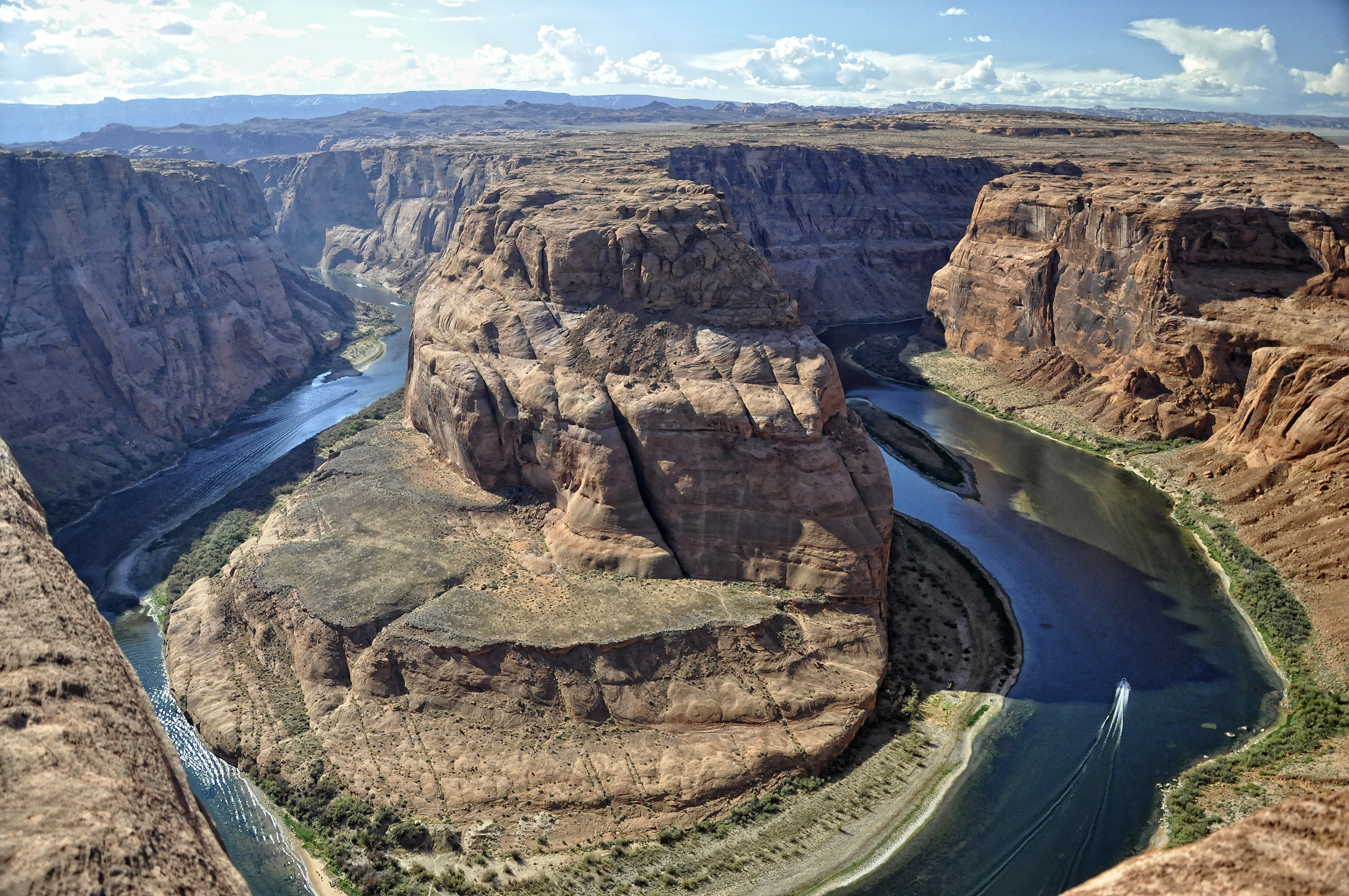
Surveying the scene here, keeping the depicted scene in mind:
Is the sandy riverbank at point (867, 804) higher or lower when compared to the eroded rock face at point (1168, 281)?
lower

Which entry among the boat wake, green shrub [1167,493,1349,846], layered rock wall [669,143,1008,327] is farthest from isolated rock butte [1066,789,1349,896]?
layered rock wall [669,143,1008,327]

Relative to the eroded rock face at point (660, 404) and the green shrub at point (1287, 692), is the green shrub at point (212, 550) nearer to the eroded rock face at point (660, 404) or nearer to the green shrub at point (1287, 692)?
the eroded rock face at point (660, 404)

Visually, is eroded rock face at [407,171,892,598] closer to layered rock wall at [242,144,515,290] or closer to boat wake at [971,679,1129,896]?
boat wake at [971,679,1129,896]

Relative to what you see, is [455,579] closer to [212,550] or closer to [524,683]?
[524,683]

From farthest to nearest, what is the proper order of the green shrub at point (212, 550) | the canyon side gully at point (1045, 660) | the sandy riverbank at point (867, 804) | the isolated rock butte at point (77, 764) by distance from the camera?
the green shrub at point (212, 550)
the canyon side gully at point (1045, 660)
the sandy riverbank at point (867, 804)
the isolated rock butte at point (77, 764)

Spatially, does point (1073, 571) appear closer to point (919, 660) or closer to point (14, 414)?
point (919, 660)

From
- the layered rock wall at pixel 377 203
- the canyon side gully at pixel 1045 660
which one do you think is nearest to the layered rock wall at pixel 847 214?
the layered rock wall at pixel 377 203

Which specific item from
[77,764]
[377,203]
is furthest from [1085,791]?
[377,203]

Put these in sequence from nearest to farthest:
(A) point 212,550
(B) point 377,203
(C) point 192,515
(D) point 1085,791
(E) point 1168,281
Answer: (D) point 1085,791 → (A) point 212,550 → (C) point 192,515 → (E) point 1168,281 → (B) point 377,203
